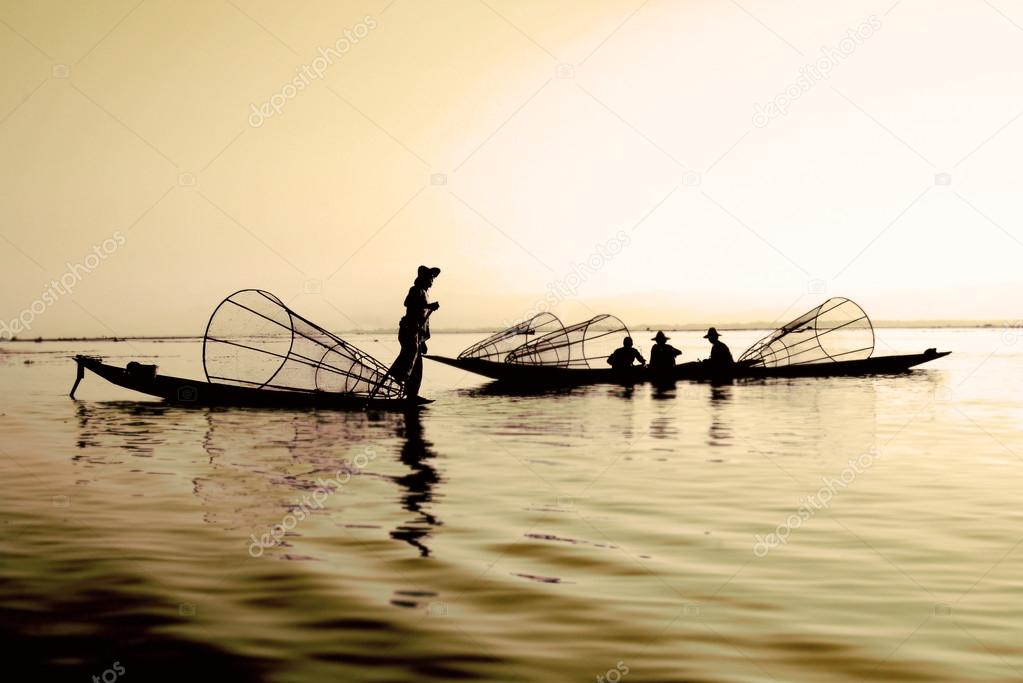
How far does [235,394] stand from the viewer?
18.7 meters

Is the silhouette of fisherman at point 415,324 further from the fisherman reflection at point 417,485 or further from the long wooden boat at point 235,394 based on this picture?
the fisherman reflection at point 417,485

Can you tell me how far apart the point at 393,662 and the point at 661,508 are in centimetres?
455

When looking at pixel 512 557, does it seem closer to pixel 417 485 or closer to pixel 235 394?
pixel 417 485

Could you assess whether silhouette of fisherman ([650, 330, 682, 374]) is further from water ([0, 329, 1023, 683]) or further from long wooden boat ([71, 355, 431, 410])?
water ([0, 329, 1023, 683])

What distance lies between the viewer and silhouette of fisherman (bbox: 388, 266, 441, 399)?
17531 mm

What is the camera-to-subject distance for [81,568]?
6.07 metres

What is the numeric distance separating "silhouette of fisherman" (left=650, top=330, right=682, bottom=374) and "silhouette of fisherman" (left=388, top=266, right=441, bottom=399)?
378 inches

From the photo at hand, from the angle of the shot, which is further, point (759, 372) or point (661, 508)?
point (759, 372)

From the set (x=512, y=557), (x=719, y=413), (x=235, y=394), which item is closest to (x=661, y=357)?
(x=719, y=413)

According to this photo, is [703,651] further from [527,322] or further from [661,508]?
[527,322]

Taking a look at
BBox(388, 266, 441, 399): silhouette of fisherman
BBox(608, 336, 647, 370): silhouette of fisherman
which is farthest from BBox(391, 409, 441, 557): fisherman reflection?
BBox(608, 336, 647, 370): silhouette of fisherman

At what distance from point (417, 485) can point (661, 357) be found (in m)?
17.7

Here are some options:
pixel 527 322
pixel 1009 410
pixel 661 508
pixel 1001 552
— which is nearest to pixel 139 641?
pixel 661 508

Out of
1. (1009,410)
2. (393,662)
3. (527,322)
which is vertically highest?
(527,322)
